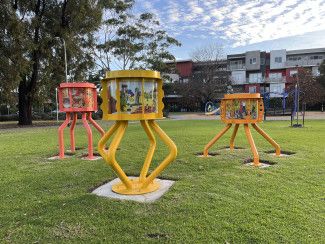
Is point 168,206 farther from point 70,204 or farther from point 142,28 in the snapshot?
point 142,28

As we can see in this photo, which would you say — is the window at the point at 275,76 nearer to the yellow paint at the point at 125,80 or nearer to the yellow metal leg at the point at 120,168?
the yellow metal leg at the point at 120,168

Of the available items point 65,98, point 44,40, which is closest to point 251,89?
point 44,40

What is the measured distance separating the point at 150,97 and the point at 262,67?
58.6 m

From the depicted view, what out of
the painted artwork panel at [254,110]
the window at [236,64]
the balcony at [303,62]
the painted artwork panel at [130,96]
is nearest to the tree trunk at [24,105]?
the painted artwork panel at [254,110]

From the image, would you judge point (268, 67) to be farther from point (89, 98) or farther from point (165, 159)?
point (165, 159)

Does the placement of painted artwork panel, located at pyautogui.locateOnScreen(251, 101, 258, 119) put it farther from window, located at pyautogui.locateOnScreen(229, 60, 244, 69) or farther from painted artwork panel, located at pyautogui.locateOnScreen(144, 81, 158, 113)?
window, located at pyautogui.locateOnScreen(229, 60, 244, 69)

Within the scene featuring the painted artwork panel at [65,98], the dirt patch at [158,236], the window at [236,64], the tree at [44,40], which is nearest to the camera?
the dirt patch at [158,236]

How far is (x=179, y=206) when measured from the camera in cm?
442

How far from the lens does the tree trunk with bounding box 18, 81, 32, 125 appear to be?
1006 inches

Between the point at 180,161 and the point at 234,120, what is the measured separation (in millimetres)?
1789

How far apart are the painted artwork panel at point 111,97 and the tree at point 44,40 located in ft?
61.9

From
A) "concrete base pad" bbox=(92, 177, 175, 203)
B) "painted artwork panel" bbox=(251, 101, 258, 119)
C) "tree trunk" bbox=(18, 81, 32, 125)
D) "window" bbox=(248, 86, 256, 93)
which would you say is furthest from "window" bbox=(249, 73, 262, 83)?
"concrete base pad" bbox=(92, 177, 175, 203)

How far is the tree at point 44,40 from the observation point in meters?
21.6

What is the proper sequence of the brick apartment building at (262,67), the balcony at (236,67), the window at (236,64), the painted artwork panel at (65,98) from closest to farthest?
the painted artwork panel at (65,98)
the brick apartment building at (262,67)
the balcony at (236,67)
the window at (236,64)
